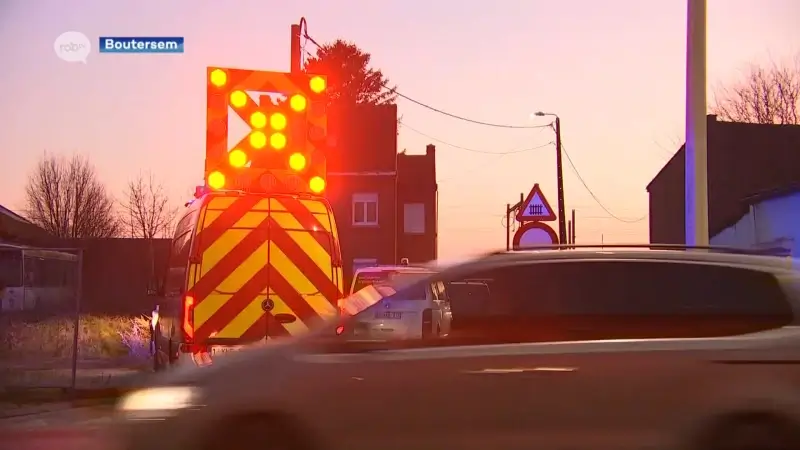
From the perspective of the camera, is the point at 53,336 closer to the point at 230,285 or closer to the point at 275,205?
the point at 230,285

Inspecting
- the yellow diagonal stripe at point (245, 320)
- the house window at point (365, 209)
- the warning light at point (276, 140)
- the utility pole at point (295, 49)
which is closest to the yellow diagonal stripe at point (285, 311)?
the yellow diagonal stripe at point (245, 320)

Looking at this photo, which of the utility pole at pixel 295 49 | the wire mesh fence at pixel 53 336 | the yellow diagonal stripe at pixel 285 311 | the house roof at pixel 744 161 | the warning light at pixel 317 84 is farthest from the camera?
the house roof at pixel 744 161

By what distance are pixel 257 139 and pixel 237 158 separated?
0.28 m

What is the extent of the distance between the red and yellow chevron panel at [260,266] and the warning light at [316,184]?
0.66ft

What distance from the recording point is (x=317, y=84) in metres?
7.94

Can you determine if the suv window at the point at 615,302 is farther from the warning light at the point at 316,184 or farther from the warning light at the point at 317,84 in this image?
the warning light at the point at 317,84

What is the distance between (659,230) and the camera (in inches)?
1804

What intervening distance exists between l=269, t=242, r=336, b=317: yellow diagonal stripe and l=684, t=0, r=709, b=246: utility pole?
178 inches

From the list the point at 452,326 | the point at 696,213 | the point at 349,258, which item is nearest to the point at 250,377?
the point at 452,326

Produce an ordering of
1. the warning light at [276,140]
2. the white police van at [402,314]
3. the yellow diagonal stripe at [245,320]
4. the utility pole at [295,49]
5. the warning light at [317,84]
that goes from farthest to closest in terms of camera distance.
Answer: the utility pole at [295,49], the yellow diagonal stripe at [245,320], the warning light at [317,84], the warning light at [276,140], the white police van at [402,314]

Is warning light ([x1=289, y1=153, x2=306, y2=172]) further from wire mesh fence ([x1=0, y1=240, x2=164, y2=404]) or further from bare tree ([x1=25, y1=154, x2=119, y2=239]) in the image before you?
bare tree ([x1=25, y1=154, x2=119, y2=239])

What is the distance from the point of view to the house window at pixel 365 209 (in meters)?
41.3

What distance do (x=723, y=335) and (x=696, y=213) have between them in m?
5.01

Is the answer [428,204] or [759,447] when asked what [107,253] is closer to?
[428,204]
